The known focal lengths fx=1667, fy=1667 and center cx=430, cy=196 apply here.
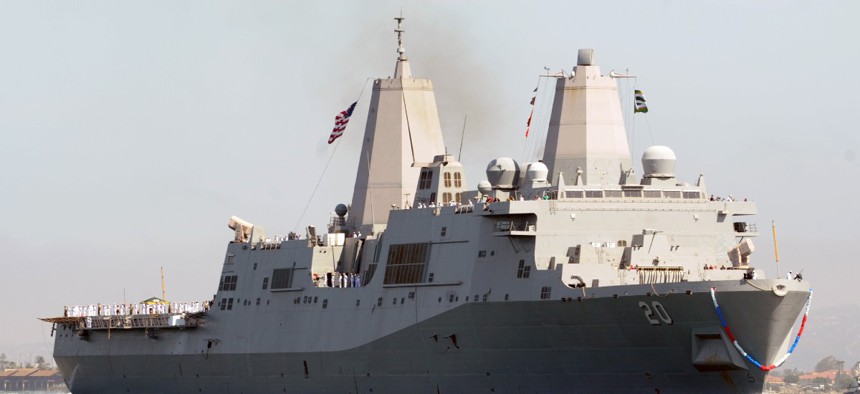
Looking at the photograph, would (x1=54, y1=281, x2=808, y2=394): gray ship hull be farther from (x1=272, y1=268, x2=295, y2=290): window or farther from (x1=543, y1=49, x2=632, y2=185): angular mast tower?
(x1=543, y1=49, x2=632, y2=185): angular mast tower

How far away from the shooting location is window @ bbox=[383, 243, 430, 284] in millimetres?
55188

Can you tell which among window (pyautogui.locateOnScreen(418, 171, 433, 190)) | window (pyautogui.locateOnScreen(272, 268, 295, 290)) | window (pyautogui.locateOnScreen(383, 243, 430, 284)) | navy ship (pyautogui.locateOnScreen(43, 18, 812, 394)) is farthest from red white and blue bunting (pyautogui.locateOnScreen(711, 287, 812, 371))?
window (pyautogui.locateOnScreen(272, 268, 295, 290))

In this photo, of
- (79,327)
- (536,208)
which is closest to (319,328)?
(536,208)

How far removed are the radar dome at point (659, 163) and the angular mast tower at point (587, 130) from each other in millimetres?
1607

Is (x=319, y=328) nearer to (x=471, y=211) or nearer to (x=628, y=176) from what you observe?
(x=471, y=211)

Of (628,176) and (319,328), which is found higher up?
(628,176)

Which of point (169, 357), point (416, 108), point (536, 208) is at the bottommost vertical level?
point (169, 357)

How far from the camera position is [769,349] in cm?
4606

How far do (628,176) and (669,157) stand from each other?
145 cm

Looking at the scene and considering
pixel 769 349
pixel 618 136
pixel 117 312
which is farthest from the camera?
pixel 117 312

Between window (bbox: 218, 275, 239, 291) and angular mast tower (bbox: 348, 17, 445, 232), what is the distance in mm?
5177

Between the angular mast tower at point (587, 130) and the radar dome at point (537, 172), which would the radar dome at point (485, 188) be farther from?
the angular mast tower at point (587, 130)

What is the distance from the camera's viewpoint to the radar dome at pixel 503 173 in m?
54.5

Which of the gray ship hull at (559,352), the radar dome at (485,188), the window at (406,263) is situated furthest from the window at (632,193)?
the window at (406,263)
